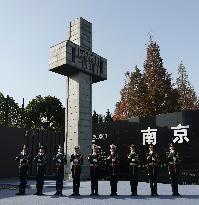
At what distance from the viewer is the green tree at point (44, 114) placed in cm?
5212

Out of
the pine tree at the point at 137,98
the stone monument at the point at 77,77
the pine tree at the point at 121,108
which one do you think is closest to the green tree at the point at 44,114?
the pine tree at the point at 121,108

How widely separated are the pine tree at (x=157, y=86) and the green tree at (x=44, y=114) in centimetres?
1945

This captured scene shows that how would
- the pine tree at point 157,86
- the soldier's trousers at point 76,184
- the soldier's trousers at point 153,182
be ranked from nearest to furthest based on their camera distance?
the soldier's trousers at point 153,182 → the soldier's trousers at point 76,184 → the pine tree at point 157,86

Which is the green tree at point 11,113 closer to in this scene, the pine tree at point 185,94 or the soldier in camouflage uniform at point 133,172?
the pine tree at point 185,94

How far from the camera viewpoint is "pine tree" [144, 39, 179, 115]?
120ft

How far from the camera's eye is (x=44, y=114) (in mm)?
52969

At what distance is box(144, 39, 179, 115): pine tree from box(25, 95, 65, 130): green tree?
63.8 feet

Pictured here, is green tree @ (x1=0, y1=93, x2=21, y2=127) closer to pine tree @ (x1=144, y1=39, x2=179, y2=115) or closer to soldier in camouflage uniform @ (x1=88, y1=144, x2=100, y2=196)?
pine tree @ (x1=144, y1=39, x2=179, y2=115)

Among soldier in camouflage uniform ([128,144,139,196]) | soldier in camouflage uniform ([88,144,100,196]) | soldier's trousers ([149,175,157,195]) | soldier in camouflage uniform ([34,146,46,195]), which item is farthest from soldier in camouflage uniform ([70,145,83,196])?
soldier's trousers ([149,175,157,195])

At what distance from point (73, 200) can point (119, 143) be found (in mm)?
8402

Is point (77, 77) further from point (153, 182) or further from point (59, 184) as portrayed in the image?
point (153, 182)

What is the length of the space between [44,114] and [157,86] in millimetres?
22563

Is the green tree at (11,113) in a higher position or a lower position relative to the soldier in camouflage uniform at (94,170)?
higher

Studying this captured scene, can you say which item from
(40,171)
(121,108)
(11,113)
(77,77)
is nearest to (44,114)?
(11,113)
